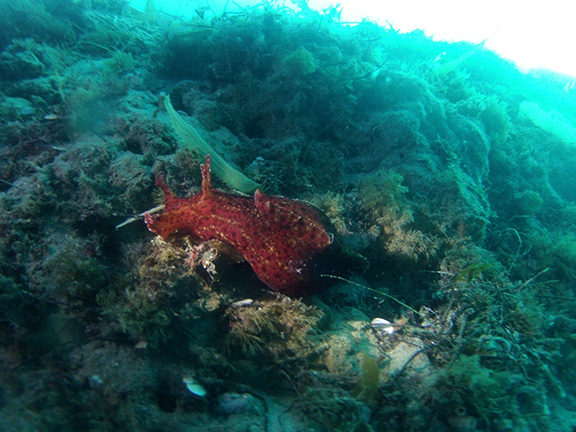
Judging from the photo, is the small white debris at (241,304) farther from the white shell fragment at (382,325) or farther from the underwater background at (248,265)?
the white shell fragment at (382,325)

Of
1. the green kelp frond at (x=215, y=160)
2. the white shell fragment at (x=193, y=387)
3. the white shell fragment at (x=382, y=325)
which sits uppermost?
the green kelp frond at (x=215, y=160)

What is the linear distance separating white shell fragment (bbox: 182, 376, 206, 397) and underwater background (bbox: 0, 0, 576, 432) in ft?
0.05

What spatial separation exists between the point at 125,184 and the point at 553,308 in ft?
22.0

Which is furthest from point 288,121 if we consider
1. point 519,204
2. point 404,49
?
point 404,49

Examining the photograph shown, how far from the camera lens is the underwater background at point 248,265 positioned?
2.31 metres

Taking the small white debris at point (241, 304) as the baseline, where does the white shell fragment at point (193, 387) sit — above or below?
below

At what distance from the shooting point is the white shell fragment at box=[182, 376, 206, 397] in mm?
2209

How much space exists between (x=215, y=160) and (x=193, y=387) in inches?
106

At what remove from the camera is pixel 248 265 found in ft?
11.0

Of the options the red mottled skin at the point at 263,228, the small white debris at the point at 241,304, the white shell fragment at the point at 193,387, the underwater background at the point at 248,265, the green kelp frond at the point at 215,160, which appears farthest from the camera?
the green kelp frond at the point at 215,160

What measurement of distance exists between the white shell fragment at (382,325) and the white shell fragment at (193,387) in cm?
211

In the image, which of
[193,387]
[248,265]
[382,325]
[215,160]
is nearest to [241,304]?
[248,265]

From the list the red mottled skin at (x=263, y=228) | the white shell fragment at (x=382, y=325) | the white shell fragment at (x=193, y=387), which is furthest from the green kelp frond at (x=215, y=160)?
the white shell fragment at (x=382, y=325)

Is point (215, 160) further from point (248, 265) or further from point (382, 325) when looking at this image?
point (382, 325)
